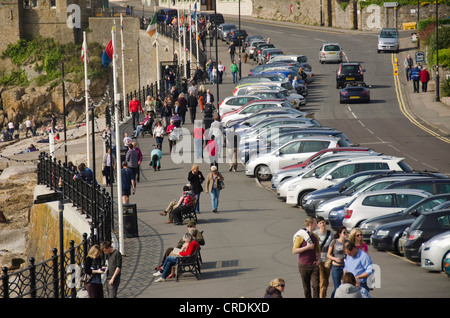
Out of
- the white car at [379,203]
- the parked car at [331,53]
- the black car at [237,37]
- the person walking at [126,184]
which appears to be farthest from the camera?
the black car at [237,37]

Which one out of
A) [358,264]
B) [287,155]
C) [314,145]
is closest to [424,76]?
[314,145]

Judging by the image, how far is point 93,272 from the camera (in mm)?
14992

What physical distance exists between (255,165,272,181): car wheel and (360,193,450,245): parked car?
975cm

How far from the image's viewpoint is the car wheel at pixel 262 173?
30.6 meters

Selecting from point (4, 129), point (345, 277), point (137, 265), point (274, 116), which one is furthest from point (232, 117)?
point (4, 129)

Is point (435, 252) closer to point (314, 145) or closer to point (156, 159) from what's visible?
point (314, 145)

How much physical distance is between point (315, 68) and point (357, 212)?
42.2 metres

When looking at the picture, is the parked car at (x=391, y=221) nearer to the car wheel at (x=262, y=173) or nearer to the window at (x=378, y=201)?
the window at (x=378, y=201)

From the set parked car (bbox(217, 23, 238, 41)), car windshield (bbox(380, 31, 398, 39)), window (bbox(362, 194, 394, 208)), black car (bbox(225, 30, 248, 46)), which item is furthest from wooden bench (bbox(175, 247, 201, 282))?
parked car (bbox(217, 23, 238, 41))

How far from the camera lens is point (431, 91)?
52.8 meters

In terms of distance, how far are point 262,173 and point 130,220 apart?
31.1 ft

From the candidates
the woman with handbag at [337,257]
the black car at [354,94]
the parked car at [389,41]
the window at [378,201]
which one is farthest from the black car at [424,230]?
the parked car at [389,41]

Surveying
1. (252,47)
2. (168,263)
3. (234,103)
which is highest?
(252,47)

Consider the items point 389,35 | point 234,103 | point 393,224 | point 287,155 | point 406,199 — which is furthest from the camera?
point 389,35
